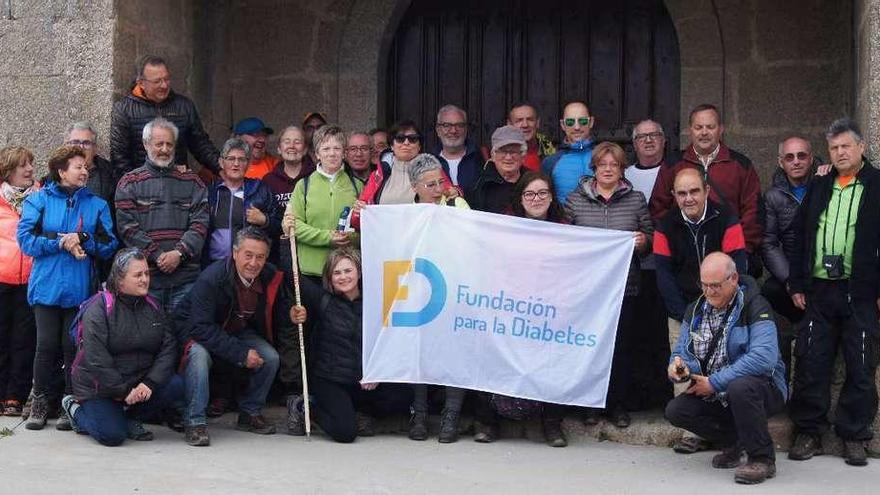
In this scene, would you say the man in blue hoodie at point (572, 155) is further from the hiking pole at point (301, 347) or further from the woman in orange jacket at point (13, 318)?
the woman in orange jacket at point (13, 318)

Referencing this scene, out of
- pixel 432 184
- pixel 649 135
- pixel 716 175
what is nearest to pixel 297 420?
pixel 432 184

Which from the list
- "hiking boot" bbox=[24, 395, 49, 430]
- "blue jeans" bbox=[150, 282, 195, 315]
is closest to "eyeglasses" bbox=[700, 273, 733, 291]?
"blue jeans" bbox=[150, 282, 195, 315]

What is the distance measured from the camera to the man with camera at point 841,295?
7.02 metres

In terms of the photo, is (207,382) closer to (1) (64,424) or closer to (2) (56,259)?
(1) (64,424)

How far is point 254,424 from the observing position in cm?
777

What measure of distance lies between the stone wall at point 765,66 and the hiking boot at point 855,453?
8.94ft

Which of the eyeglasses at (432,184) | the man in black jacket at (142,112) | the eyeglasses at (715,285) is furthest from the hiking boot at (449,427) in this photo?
the man in black jacket at (142,112)

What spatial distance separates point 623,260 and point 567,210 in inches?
19.3

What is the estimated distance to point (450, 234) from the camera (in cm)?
755

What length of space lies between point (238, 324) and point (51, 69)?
88.7 inches

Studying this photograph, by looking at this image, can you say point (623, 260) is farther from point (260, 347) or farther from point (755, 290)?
point (260, 347)

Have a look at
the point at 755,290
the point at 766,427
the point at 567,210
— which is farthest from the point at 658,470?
the point at 567,210

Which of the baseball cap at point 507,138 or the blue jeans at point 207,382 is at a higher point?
the baseball cap at point 507,138

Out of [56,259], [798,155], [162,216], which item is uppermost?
[798,155]
